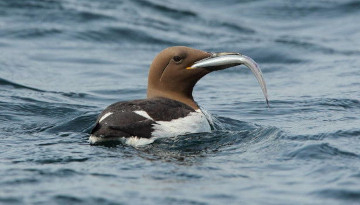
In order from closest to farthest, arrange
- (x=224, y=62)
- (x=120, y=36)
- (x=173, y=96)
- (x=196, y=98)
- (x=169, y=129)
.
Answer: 1. (x=169, y=129)
2. (x=224, y=62)
3. (x=173, y=96)
4. (x=196, y=98)
5. (x=120, y=36)

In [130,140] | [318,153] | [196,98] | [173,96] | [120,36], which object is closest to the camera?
[318,153]

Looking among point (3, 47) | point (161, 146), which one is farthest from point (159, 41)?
point (161, 146)

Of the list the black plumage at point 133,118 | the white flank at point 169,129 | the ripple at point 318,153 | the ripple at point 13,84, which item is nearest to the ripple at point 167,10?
the ripple at point 13,84

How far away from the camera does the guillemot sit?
325 inches

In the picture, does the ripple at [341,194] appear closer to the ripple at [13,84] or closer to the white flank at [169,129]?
the white flank at [169,129]

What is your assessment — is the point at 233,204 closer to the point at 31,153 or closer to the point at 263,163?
the point at 263,163

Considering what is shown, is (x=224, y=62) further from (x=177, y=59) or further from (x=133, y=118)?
(x=133, y=118)

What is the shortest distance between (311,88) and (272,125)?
2800 mm

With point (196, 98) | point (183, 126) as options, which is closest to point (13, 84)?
point (196, 98)

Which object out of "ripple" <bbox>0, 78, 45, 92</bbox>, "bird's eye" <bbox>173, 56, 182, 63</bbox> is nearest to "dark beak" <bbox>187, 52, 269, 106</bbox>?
"bird's eye" <bbox>173, 56, 182, 63</bbox>

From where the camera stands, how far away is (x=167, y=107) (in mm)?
8648

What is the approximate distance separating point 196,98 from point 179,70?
327 centimetres

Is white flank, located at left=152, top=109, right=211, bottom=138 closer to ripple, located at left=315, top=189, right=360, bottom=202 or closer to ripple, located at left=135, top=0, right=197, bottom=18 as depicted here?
ripple, located at left=315, top=189, right=360, bottom=202

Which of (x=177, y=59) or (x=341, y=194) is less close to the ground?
(x=177, y=59)
